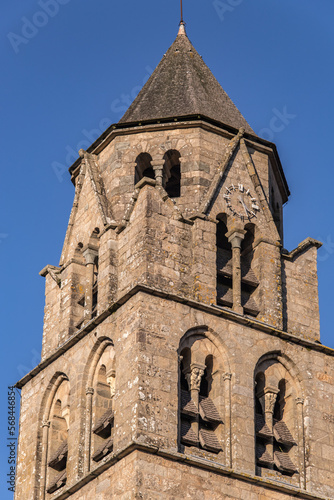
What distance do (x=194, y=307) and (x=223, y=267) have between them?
240cm

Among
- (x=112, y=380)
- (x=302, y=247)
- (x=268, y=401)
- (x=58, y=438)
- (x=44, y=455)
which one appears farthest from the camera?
(x=302, y=247)

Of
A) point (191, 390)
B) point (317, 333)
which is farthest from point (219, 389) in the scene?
point (317, 333)

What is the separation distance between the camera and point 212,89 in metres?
Answer: 41.5

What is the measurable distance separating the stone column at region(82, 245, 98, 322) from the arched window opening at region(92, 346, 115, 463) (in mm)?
1814

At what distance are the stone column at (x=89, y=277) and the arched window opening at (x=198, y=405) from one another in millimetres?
3250

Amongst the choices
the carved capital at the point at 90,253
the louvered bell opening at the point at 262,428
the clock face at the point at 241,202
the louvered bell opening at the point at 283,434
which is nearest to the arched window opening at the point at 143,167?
the carved capital at the point at 90,253

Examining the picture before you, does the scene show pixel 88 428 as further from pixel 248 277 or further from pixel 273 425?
pixel 248 277

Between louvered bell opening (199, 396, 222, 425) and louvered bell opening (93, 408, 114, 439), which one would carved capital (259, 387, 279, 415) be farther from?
louvered bell opening (93, 408, 114, 439)

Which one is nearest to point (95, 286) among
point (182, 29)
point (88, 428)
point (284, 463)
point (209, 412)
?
point (88, 428)

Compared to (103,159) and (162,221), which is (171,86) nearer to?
(103,159)

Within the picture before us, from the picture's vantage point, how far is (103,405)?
35.8m

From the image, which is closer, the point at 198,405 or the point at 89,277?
the point at 198,405

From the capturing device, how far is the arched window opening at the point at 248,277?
37.2 m

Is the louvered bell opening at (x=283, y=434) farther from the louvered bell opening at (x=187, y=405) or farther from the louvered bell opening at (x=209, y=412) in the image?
the louvered bell opening at (x=187, y=405)
